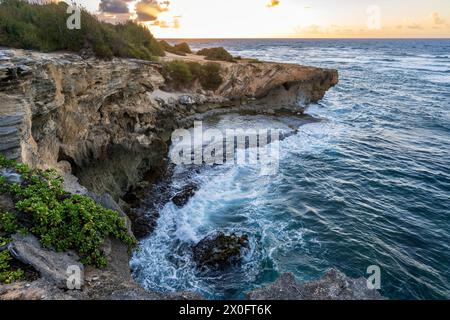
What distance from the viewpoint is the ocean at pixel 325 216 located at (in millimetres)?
12688

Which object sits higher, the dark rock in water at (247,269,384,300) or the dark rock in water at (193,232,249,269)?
the dark rock in water at (247,269,384,300)

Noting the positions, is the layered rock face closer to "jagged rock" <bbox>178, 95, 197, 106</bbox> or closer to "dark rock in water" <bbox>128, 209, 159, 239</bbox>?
"jagged rock" <bbox>178, 95, 197, 106</bbox>

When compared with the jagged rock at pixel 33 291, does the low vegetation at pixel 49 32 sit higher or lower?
higher

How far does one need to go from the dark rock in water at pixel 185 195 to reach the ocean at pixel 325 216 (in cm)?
33

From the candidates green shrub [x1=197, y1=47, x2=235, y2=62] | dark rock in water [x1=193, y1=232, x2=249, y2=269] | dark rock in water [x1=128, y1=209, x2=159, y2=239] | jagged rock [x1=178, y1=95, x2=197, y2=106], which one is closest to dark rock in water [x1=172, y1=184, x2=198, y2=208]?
dark rock in water [x1=128, y1=209, x2=159, y2=239]

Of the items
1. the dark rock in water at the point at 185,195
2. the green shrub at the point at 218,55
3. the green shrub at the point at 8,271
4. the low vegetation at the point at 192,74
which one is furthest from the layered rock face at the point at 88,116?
the green shrub at the point at 218,55

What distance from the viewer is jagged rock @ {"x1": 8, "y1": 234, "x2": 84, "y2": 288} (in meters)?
6.49

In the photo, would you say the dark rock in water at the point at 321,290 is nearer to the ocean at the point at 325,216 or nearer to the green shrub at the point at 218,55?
the ocean at the point at 325,216

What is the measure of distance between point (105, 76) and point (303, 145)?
57.0 feet

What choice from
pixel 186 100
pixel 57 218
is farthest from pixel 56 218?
pixel 186 100

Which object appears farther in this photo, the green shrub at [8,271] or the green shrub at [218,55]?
the green shrub at [218,55]

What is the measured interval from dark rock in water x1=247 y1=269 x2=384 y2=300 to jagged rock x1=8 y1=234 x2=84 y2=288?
3.97m

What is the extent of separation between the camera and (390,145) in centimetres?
2784

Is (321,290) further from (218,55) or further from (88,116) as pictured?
(218,55)
